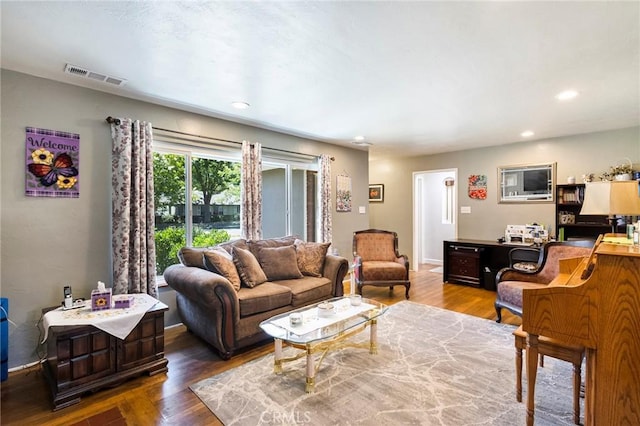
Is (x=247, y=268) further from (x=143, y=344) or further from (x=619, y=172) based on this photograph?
(x=619, y=172)

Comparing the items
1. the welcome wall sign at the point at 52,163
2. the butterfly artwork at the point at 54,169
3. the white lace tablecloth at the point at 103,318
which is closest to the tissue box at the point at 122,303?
the white lace tablecloth at the point at 103,318

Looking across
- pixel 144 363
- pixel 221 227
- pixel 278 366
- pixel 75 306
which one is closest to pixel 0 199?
pixel 75 306

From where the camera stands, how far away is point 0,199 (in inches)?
96.3

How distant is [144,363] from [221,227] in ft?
6.33

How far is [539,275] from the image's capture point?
3.38 metres

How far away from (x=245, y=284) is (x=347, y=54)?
236 cm

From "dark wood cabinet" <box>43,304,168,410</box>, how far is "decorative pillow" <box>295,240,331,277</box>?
1684mm

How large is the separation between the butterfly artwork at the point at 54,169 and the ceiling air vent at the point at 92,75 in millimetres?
→ 720

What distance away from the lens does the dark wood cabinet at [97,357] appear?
2.05 m

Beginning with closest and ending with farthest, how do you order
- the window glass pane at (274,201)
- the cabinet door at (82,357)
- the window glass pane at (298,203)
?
the cabinet door at (82,357), the window glass pane at (274,201), the window glass pane at (298,203)

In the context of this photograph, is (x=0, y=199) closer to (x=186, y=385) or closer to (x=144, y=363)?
(x=144, y=363)

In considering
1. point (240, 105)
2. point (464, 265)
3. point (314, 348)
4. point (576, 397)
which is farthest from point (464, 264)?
point (240, 105)

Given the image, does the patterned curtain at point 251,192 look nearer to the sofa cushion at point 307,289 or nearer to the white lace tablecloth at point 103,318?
the sofa cushion at point 307,289

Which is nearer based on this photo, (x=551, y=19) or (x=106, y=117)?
(x=551, y=19)
